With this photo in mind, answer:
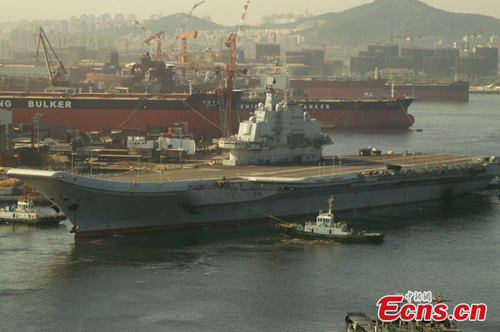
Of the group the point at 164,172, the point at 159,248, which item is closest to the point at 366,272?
the point at 159,248

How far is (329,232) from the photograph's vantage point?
50.0m

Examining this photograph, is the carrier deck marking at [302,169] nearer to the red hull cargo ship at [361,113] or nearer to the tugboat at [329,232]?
the tugboat at [329,232]

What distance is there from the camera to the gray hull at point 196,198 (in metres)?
48.6

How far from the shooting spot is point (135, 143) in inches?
2963

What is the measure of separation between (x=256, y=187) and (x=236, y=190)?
3.64 ft

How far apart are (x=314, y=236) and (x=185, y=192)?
6.43 metres

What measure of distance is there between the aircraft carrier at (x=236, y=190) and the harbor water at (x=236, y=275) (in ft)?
3.13

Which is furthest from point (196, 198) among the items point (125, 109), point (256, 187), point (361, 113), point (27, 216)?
point (361, 113)

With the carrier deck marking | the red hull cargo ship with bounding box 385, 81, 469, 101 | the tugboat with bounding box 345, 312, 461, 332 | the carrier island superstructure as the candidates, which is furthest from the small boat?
the red hull cargo ship with bounding box 385, 81, 469, 101

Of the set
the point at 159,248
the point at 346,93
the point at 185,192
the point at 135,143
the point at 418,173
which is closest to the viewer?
the point at 159,248

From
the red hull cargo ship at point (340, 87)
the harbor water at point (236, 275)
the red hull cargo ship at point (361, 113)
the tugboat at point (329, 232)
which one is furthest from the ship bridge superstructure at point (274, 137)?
the red hull cargo ship at point (340, 87)

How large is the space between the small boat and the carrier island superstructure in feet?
11.9

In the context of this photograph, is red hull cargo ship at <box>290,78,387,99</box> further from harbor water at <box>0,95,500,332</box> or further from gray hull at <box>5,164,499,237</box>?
harbor water at <box>0,95,500,332</box>

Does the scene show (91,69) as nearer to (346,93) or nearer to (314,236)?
(346,93)
